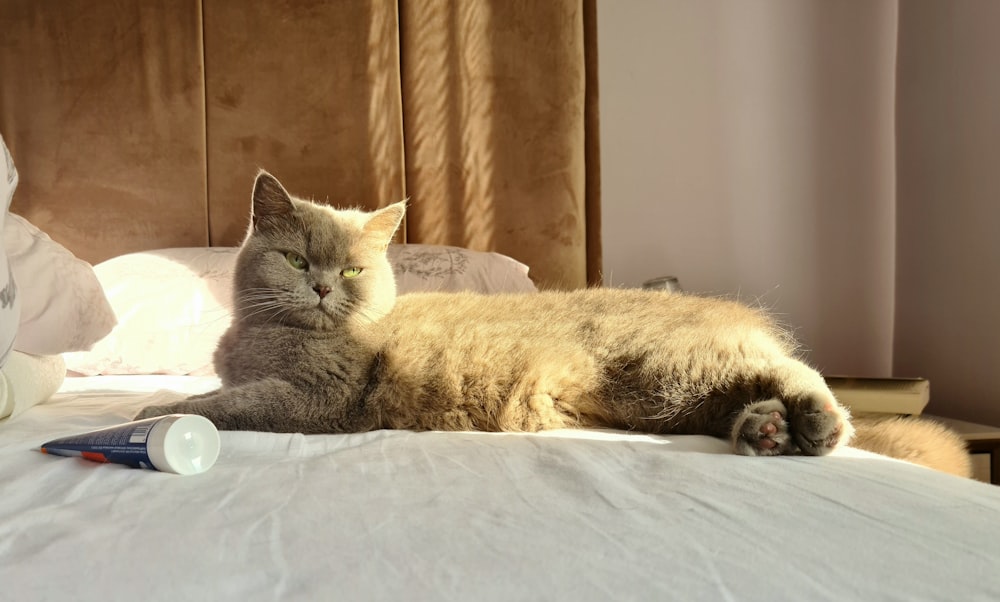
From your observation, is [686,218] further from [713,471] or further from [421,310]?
[713,471]

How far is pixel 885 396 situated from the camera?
2016mm

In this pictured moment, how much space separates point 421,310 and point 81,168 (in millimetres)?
1730

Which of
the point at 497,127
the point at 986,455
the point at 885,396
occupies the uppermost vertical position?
the point at 497,127

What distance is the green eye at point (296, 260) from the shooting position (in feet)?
4.48

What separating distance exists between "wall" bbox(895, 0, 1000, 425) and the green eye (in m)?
2.34

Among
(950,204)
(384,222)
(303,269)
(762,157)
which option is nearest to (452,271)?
(384,222)

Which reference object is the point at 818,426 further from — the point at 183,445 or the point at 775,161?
the point at 775,161

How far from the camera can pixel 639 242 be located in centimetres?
301

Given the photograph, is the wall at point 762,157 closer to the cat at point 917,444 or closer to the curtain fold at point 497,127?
the curtain fold at point 497,127

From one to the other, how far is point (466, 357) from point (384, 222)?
401 millimetres

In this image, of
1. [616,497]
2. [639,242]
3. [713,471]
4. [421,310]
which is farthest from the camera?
[639,242]

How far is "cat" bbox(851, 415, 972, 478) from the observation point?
1113mm

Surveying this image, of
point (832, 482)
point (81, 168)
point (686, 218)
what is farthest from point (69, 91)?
point (832, 482)

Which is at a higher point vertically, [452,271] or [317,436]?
[452,271]
